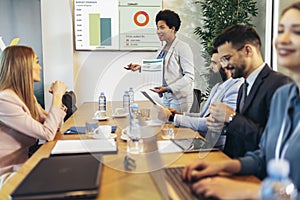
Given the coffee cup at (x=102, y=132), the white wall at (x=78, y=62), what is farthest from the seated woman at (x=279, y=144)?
the white wall at (x=78, y=62)

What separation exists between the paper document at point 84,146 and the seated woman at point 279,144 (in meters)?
0.47

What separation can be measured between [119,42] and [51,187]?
10.3 feet

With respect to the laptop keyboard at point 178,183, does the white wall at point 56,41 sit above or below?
above

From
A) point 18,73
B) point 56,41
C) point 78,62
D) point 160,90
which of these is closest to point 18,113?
point 18,73

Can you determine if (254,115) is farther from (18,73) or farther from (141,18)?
(141,18)

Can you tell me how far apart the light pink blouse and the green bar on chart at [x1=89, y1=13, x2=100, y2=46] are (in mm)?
2265

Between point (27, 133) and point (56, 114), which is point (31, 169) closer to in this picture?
point (27, 133)

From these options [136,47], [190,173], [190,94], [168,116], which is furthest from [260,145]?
[136,47]

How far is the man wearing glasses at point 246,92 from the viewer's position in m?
1.34

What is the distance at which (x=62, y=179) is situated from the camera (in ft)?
3.23

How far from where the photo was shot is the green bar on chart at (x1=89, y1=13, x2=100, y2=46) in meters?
3.82

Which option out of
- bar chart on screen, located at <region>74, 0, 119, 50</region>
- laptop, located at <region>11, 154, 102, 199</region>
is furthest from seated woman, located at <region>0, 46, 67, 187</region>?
bar chart on screen, located at <region>74, 0, 119, 50</region>

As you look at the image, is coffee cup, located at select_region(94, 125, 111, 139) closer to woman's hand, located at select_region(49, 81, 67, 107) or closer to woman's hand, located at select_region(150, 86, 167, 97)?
woman's hand, located at select_region(49, 81, 67, 107)

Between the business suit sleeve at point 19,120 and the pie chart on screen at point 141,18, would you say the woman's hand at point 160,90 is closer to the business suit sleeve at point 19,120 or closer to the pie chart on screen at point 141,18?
the business suit sleeve at point 19,120
